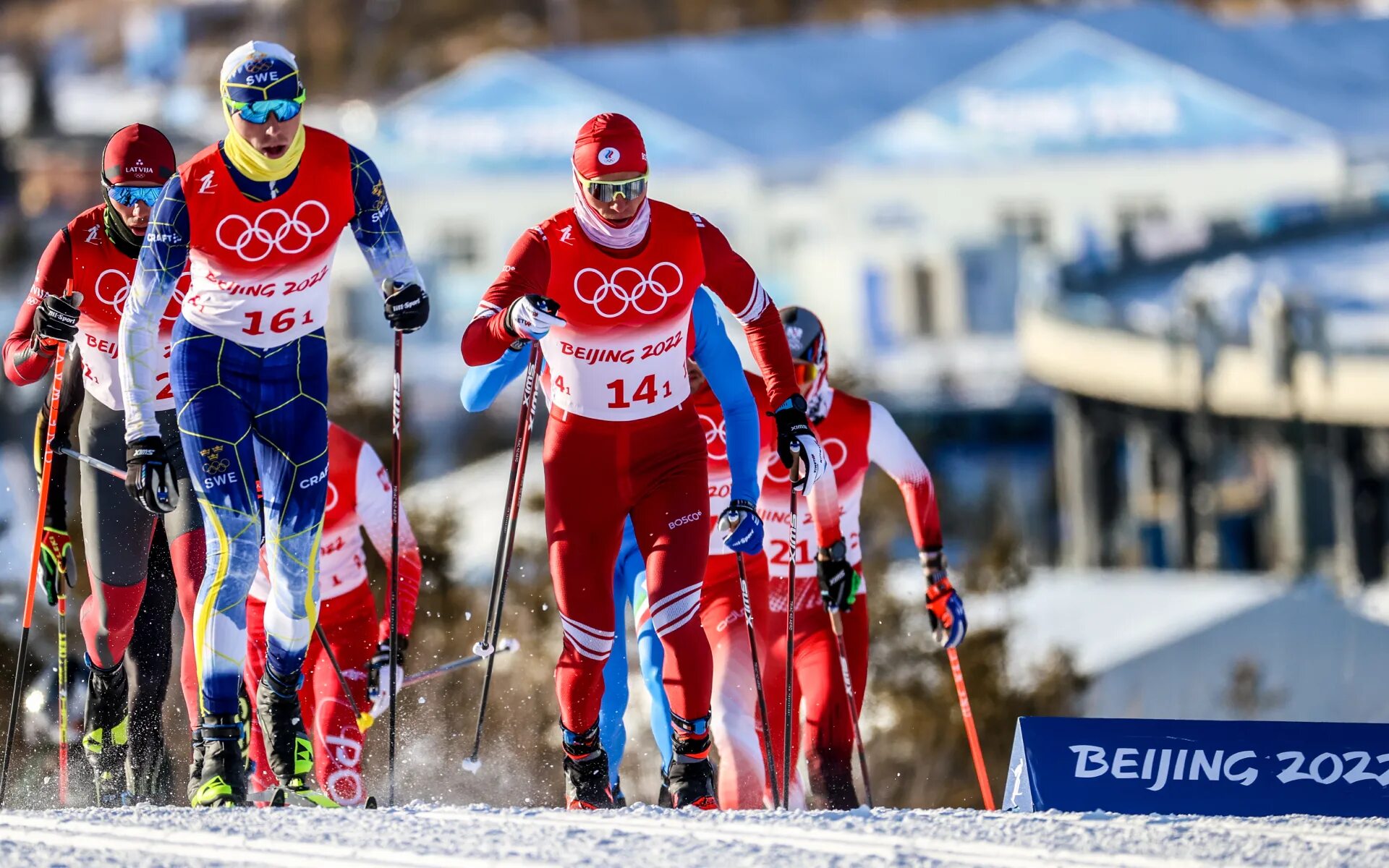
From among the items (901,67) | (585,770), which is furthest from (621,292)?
(901,67)

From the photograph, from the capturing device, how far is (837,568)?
9.02m

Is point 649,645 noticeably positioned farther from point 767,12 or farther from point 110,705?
point 767,12

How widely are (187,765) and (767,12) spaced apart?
297ft

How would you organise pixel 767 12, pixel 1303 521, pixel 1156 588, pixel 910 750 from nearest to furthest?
pixel 910 750
pixel 1156 588
pixel 1303 521
pixel 767 12

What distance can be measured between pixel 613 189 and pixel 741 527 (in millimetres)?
1203

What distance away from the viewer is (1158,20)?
179ft

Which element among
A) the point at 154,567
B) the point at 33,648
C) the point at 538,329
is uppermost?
the point at 538,329

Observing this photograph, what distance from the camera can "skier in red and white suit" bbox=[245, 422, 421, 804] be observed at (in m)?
8.84

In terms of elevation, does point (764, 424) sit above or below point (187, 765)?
above

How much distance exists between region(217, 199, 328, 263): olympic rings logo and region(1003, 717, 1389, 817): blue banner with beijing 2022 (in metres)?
2.78

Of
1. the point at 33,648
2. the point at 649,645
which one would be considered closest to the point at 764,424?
the point at 649,645

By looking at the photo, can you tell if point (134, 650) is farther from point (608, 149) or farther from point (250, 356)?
point (608, 149)

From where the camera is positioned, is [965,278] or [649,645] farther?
[965,278]

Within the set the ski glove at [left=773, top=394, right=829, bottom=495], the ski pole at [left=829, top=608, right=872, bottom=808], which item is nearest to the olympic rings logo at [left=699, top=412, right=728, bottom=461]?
the ski pole at [left=829, top=608, right=872, bottom=808]
